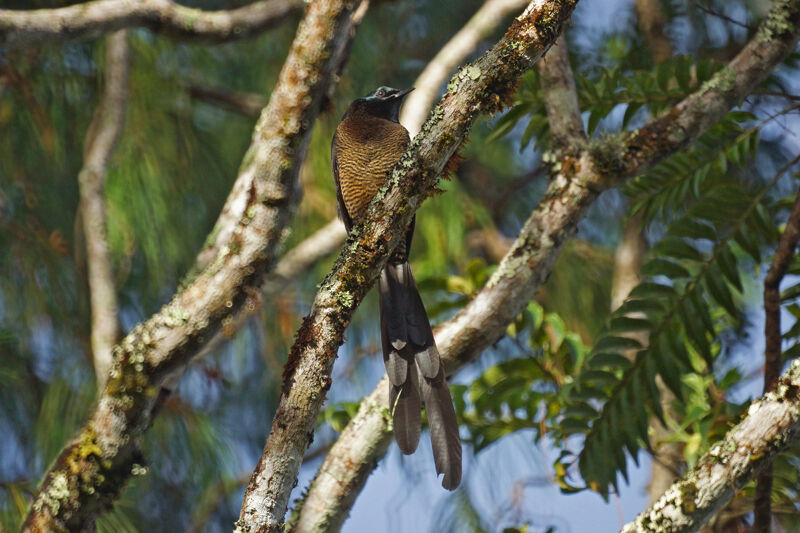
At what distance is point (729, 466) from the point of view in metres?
1.73

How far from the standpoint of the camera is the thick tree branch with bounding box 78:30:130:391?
2.86 m

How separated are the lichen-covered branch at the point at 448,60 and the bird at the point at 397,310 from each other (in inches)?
2.8

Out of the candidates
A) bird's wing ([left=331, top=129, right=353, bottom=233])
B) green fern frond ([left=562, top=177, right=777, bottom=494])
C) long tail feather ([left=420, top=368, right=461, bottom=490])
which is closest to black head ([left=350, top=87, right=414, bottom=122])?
bird's wing ([left=331, top=129, right=353, bottom=233])

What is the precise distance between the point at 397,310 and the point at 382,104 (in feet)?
3.20

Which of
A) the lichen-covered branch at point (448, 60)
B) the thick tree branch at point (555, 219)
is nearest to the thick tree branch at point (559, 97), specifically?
the thick tree branch at point (555, 219)

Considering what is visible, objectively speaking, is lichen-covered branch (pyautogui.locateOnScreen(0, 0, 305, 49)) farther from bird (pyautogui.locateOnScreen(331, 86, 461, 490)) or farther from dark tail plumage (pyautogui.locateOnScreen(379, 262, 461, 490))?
dark tail plumage (pyautogui.locateOnScreen(379, 262, 461, 490))

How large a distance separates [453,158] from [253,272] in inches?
23.8

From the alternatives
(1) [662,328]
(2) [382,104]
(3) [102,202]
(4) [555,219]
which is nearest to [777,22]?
(4) [555,219]

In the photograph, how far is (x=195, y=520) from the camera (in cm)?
421

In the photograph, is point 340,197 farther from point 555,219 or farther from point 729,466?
point 729,466

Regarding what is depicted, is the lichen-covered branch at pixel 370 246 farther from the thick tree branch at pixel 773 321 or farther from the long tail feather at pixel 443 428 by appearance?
the thick tree branch at pixel 773 321

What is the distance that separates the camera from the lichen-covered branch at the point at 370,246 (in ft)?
5.80

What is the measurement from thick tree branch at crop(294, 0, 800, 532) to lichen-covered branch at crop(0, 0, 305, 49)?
1.15m

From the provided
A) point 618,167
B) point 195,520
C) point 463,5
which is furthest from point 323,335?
point 463,5
